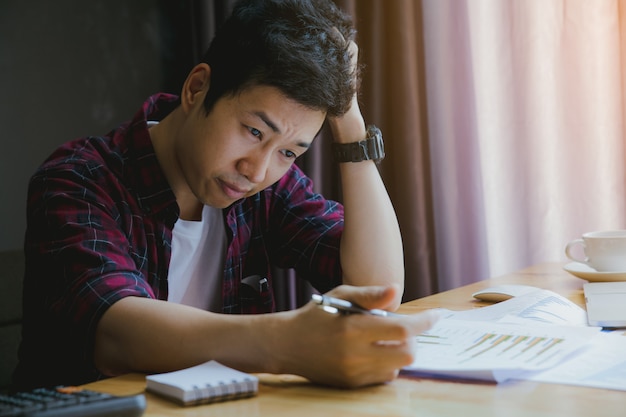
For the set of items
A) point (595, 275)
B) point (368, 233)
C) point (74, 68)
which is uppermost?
point (74, 68)

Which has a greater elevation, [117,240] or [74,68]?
[74,68]

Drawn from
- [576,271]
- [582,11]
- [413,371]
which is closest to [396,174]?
[582,11]

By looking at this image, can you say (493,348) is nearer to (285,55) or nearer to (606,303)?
(606,303)

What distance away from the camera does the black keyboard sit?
0.62 metres

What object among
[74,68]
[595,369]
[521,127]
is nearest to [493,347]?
[595,369]

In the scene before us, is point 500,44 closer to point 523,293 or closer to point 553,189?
point 553,189

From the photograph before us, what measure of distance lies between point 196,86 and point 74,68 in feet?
4.40

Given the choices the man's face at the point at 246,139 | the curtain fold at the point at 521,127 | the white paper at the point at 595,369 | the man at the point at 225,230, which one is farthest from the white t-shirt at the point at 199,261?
the curtain fold at the point at 521,127

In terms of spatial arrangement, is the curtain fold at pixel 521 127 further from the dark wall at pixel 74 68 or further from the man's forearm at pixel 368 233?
the dark wall at pixel 74 68

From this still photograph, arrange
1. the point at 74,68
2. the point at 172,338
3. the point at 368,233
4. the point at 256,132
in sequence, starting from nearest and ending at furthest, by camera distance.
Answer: the point at 172,338 < the point at 256,132 < the point at 368,233 < the point at 74,68

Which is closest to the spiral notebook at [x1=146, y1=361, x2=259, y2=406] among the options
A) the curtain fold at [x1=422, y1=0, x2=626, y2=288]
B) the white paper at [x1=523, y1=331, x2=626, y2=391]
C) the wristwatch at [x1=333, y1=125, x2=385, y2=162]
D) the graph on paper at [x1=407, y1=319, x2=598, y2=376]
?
the graph on paper at [x1=407, y1=319, x2=598, y2=376]

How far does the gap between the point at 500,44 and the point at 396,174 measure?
48 cm

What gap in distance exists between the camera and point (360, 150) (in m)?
1.57

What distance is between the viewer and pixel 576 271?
4.92ft
